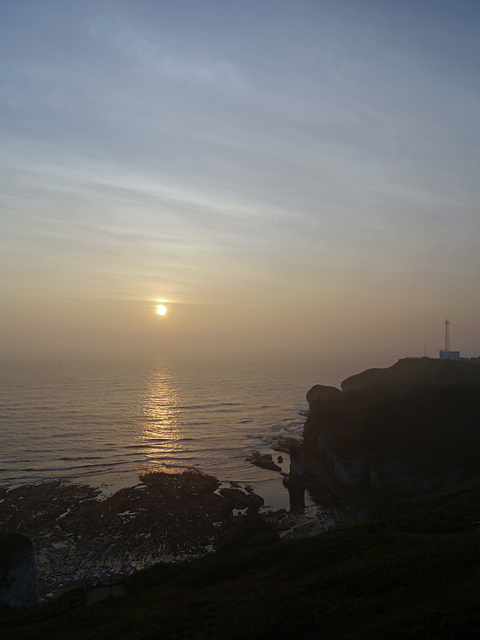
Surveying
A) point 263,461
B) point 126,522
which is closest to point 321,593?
point 126,522

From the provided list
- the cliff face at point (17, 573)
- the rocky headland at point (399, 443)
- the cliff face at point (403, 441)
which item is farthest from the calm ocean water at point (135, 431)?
the cliff face at point (17, 573)

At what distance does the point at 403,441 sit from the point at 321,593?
27002mm

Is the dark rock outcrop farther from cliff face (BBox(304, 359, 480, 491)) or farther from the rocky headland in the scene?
cliff face (BBox(304, 359, 480, 491))

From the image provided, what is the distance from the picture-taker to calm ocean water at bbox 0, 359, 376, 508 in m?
55.7

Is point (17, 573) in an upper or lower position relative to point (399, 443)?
lower

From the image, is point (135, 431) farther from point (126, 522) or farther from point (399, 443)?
point (399, 443)

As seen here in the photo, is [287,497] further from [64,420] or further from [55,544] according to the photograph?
[64,420]

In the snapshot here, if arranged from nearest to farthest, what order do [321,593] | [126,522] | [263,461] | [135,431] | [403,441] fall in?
[321,593] → [126,522] → [403,441] → [263,461] → [135,431]

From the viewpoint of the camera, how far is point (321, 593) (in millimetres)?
20172

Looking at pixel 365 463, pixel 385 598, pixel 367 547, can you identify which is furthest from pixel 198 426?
Answer: pixel 385 598

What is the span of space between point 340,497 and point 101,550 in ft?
82.4

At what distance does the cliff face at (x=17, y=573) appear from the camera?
2536 cm

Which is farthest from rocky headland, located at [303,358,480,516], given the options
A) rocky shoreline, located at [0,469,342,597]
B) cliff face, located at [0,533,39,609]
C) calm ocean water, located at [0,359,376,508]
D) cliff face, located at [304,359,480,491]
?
cliff face, located at [0,533,39,609]

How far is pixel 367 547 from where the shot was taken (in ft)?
81.8
